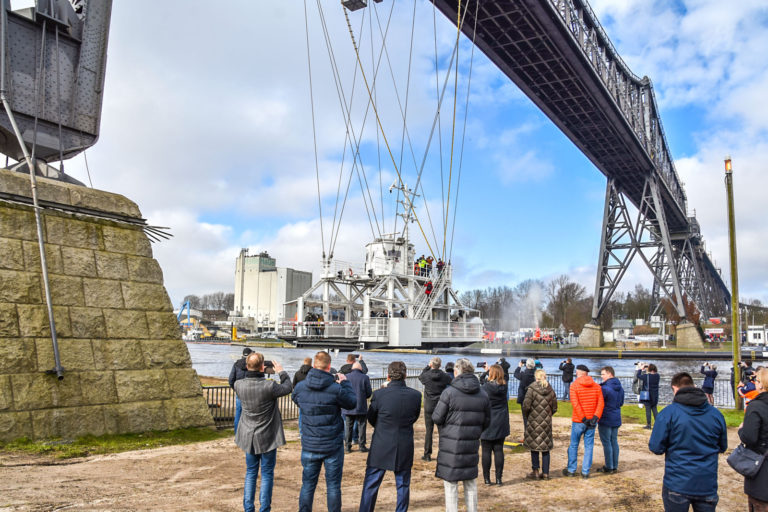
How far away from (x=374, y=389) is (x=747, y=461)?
52.9 feet

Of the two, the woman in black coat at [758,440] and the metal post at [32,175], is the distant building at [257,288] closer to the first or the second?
the metal post at [32,175]

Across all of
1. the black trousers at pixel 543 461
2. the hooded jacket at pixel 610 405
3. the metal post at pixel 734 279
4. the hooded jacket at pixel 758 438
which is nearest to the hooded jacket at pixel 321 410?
the hooded jacket at pixel 758 438

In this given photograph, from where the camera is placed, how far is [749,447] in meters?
5.12

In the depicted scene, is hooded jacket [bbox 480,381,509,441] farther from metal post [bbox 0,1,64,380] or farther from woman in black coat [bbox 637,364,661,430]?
woman in black coat [bbox 637,364,661,430]

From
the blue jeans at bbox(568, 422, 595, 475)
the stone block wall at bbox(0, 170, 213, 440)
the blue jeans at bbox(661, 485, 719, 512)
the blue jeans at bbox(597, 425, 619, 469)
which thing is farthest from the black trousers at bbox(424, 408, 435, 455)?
the blue jeans at bbox(661, 485, 719, 512)

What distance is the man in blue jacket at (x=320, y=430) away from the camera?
6.07 meters

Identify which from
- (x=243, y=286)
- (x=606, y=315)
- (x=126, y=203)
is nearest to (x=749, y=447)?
(x=126, y=203)

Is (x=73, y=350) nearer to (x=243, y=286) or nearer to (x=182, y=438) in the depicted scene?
(x=182, y=438)

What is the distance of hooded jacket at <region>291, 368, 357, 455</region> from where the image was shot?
6059mm

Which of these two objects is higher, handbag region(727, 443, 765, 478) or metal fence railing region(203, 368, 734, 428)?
handbag region(727, 443, 765, 478)

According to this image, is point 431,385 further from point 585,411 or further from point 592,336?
point 592,336

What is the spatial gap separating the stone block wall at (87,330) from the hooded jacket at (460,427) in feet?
21.1

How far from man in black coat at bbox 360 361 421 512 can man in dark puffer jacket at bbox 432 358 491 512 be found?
346 mm

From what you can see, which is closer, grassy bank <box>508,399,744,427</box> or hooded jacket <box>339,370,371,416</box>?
hooded jacket <box>339,370,371,416</box>
